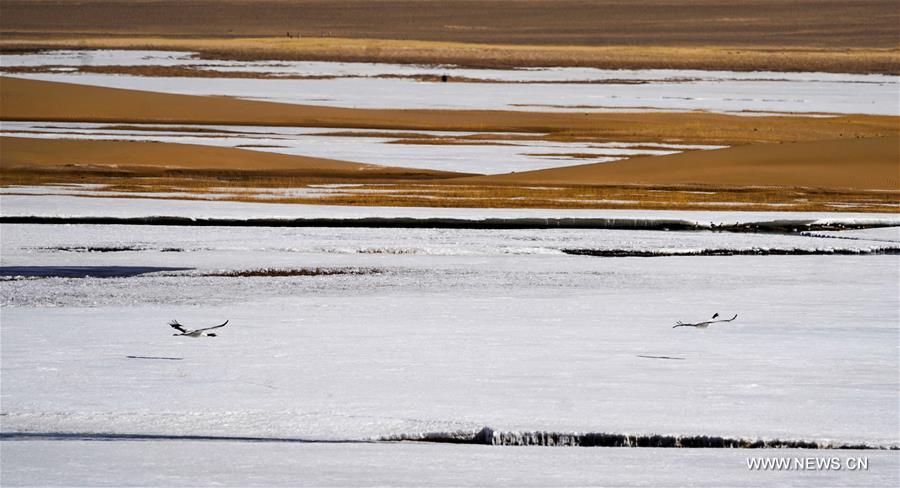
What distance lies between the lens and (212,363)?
222 inches

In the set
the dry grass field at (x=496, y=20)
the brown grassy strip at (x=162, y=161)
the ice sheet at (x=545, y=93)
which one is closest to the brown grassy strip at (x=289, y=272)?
the brown grassy strip at (x=162, y=161)

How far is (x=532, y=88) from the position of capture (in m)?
27.6

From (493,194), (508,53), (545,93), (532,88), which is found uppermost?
(508,53)

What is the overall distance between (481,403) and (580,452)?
58 cm

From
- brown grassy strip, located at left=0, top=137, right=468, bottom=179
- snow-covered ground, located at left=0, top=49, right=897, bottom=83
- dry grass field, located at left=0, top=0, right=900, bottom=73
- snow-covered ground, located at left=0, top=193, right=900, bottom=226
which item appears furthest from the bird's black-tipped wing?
dry grass field, located at left=0, top=0, right=900, bottom=73

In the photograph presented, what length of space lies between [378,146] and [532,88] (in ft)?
36.1

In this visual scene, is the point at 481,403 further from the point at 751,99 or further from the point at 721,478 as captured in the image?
the point at 751,99

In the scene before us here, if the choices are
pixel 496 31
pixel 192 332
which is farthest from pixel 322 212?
pixel 496 31

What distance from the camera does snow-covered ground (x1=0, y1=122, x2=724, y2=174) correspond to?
15.3 meters

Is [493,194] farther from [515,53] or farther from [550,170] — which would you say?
[515,53]

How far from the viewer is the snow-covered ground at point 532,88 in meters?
23.5

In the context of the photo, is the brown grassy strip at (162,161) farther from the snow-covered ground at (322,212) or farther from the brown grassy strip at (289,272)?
the brown grassy strip at (289,272)

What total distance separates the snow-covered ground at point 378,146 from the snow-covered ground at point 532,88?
14.0 feet

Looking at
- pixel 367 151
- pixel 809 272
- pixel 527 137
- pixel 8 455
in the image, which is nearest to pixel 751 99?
pixel 527 137
